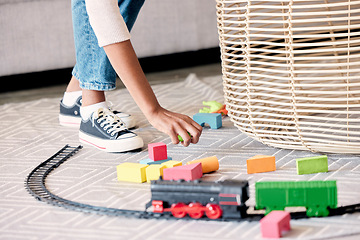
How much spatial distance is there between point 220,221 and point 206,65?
62.1 inches

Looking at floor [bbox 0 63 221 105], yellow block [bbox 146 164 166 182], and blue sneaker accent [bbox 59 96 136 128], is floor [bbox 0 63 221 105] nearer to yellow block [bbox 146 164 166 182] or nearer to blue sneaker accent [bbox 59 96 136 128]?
blue sneaker accent [bbox 59 96 136 128]

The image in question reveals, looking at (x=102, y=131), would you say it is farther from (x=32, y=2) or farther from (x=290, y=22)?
(x=32, y=2)

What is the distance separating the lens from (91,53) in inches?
49.7

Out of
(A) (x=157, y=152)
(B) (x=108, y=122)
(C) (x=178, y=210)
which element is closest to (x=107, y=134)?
(B) (x=108, y=122)

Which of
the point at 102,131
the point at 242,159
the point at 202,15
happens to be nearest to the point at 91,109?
the point at 102,131

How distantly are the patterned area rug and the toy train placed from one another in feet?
0.06

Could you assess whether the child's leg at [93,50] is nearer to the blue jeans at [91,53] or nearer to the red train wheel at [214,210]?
the blue jeans at [91,53]

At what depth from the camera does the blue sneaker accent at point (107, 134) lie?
3.86 ft

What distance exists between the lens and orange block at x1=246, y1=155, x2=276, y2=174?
38.4 inches

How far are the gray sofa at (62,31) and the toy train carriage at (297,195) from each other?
142 centimetres

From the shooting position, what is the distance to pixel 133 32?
6.86 feet

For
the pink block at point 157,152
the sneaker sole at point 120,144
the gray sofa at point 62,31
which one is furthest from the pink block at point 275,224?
the gray sofa at point 62,31

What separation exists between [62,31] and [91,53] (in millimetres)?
785

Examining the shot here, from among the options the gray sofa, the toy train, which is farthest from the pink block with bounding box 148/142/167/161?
the gray sofa
